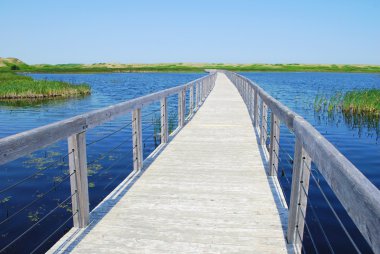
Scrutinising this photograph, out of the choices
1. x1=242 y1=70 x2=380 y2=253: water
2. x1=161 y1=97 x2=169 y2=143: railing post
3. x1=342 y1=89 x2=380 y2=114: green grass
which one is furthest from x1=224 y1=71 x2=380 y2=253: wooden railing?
x1=342 y1=89 x2=380 y2=114: green grass

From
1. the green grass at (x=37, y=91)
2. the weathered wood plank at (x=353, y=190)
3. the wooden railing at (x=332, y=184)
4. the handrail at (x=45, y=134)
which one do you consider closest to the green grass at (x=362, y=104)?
the wooden railing at (x=332, y=184)

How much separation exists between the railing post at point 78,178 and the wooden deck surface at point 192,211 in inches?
5.6

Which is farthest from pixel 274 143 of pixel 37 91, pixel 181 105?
pixel 37 91

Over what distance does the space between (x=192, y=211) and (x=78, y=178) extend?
1.29 metres

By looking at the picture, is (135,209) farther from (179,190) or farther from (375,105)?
(375,105)

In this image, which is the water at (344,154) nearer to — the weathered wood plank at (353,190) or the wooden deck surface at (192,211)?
the wooden deck surface at (192,211)

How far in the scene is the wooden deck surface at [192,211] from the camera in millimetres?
3041

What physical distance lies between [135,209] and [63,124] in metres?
1.43

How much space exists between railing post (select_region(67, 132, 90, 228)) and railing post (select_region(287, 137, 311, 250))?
78.0 inches

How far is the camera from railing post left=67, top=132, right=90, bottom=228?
3201 mm

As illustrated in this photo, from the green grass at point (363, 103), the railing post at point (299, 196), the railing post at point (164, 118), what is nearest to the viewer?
the railing post at point (299, 196)

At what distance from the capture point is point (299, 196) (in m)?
2.93

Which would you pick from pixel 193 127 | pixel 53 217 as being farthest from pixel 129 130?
pixel 53 217

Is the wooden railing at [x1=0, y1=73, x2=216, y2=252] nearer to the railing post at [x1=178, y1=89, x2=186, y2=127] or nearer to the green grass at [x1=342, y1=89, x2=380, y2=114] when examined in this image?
the railing post at [x1=178, y1=89, x2=186, y2=127]
